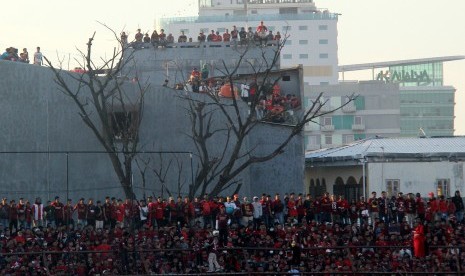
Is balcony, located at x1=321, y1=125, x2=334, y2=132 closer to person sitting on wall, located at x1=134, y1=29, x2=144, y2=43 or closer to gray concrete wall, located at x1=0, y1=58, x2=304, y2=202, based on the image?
person sitting on wall, located at x1=134, y1=29, x2=144, y2=43

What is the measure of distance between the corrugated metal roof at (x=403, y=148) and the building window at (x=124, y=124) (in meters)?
14.7

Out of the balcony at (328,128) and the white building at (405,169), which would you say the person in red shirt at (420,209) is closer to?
the white building at (405,169)

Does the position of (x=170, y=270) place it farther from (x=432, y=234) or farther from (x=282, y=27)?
(x=282, y=27)

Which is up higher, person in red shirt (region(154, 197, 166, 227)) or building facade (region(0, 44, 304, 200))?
building facade (region(0, 44, 304, 200))

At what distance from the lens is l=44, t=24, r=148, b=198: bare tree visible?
46719 millimetres

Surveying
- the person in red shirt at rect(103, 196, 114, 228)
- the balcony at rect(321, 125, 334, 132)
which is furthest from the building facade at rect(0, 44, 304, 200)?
the balcony at rect(321, 125, 334, 132)

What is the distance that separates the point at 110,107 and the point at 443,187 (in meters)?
17.9

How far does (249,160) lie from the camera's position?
52938mm

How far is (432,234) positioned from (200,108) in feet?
41.6

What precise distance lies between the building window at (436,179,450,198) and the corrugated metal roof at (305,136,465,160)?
128 centimetres

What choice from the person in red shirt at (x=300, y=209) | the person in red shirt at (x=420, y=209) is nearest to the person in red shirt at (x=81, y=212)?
the person in red shirt at (x=300, y=209)

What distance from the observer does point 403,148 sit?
63188 millimetres

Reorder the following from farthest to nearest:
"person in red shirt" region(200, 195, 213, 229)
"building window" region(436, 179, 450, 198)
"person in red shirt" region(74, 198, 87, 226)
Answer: "building window" region(436, 179, 450, 198), "person in red shirt" region(200, 195, 213, 229), "person in red shirt" region(74, 198, 87, 226)

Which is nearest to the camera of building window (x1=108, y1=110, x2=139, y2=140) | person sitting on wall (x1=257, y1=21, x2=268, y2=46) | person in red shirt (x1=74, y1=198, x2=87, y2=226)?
person in red shirt (x1=74, y1=198, x2=87, y2=226)
